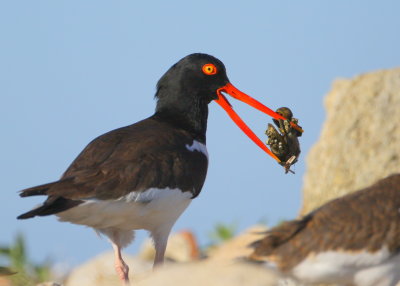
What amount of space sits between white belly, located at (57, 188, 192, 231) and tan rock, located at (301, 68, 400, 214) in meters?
6.36

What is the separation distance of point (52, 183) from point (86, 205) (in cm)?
41

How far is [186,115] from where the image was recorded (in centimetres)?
1116

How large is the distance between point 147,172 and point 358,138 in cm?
716

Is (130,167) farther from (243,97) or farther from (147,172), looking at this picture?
(243,97)

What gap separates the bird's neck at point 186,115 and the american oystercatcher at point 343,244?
A: 10.8 feet

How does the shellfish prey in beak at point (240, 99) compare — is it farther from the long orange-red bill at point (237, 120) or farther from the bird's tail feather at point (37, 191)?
the bird's tail feather at point (37, 191)

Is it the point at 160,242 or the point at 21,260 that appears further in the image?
the point at 21,260

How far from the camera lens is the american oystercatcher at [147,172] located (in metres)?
8.85

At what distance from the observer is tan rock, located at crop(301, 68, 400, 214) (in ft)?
50.6

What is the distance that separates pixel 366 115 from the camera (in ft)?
51.2

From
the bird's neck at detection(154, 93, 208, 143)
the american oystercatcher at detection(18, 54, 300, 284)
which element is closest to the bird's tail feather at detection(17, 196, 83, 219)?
the american oystercatcher at detection(18, 54, 300, 284)

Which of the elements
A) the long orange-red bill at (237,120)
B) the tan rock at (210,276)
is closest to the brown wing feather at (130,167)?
the long orange-red bill at (237,120)

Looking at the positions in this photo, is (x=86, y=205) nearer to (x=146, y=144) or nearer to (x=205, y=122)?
(x=146, y=144)

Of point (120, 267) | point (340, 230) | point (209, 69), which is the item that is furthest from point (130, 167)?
point (209, 69)
